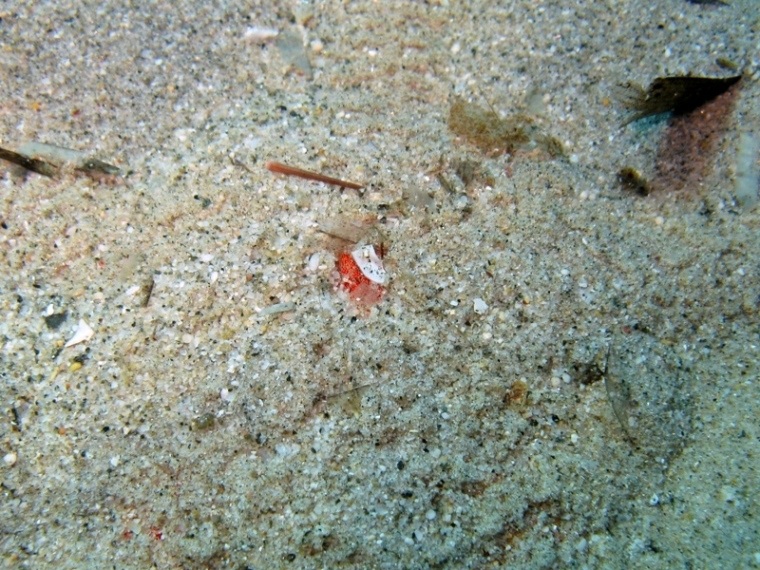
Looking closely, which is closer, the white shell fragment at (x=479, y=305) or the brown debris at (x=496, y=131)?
the white shell fragment at (x=479, y=305)

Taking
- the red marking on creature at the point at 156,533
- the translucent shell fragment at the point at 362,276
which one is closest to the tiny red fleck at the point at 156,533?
the red marking on creature at the point at 156,533

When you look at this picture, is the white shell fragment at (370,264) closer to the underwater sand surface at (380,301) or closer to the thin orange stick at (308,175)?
the underwater sand surface at (380,301)

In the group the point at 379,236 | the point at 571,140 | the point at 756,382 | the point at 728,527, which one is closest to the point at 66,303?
the point at 379,236

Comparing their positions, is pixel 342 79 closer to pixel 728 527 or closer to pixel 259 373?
pixel 259 373

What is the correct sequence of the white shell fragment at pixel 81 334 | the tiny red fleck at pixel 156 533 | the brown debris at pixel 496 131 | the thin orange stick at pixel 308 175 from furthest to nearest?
the brown debris at pixel 496 131, the thin orange stick at pixel 308 175, the white shell fragment at pixel 81 334, the tiny red fleck at pixel 156 533

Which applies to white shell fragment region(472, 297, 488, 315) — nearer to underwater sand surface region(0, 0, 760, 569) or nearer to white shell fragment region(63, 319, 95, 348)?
underwater sand surface region(0, 0, 760, 569)

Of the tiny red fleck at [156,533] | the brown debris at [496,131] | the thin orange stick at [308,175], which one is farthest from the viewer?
the brown debris at [496,131]

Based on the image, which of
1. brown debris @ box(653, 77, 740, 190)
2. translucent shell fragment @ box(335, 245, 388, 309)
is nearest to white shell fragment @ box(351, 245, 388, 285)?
translucent shell fragment @ box(335, 245, 388, 309)

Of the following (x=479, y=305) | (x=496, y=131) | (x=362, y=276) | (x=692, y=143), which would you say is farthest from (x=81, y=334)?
(x=692, y=143)
